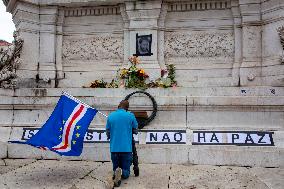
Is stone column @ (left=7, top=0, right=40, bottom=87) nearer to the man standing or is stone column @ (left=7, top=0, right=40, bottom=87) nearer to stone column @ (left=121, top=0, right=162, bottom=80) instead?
stone column @ (left=121, top=0, right=162, bottom=80)

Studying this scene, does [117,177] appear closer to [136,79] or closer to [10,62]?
[136,79]

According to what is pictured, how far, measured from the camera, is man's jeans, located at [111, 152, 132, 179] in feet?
21.3

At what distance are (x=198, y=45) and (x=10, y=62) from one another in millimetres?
6071

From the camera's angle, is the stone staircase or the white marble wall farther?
the white marble wall

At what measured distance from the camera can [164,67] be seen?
39.2ft

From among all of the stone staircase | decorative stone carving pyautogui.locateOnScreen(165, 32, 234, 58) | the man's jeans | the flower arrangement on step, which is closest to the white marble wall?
decorative stone carving pyautogui.locateOnScreen(165, 32, 234, 58)

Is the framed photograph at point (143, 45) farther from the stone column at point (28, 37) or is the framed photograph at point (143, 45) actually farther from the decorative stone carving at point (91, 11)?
the stone column at point (28, 37)

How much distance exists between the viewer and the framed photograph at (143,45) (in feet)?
39.1

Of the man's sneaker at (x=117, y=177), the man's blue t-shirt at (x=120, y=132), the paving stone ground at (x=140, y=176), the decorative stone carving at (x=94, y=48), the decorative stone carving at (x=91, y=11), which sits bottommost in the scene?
the paving stone ground at (x=140, y=176)

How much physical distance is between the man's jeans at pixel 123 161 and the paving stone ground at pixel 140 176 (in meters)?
0.16

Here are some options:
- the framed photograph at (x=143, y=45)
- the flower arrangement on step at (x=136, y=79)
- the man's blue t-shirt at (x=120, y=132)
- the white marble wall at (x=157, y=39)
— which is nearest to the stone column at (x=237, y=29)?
the white marble wall at (x=157, y=39)

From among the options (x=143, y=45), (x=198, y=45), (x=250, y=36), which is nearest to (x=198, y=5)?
(x=198, y=45)

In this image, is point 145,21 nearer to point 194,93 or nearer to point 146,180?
point 194,93

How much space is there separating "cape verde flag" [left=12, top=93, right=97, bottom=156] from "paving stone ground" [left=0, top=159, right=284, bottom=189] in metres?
0.56
